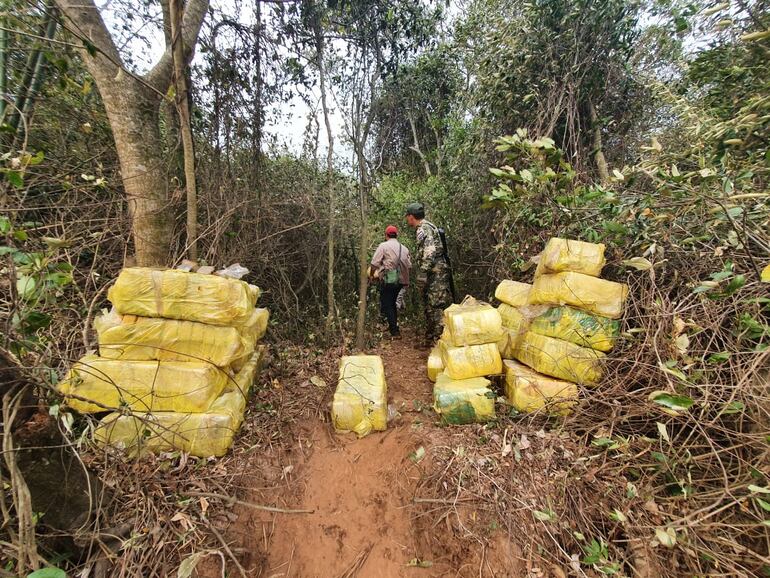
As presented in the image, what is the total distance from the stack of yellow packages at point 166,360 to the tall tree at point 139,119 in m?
0.99

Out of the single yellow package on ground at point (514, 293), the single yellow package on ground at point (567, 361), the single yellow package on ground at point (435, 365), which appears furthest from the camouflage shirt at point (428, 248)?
the single yellow package on ground at point (567, 361)

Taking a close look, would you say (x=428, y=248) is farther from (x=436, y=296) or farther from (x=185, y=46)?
(x=185, y=46)

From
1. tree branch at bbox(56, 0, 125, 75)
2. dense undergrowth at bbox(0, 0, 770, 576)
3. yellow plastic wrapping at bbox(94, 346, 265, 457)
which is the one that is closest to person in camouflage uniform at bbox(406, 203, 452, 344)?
dense undergrowth at bbox(0, 0, 770, 576)

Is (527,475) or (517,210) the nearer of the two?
(527,475)

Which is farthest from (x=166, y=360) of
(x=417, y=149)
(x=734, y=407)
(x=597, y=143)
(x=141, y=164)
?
(x=417, y=149)

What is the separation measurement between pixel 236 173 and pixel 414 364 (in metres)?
3.46

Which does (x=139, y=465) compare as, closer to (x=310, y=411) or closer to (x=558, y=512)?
(x=310, y=411)

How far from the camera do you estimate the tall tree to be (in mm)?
2555

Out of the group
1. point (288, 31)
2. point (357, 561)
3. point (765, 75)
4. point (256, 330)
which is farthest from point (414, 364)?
point (288, 31)

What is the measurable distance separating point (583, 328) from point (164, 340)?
292 centimetres

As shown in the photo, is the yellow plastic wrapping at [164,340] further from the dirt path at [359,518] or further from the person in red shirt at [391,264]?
the person in red shirt at [391,264]

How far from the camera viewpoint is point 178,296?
2.11m

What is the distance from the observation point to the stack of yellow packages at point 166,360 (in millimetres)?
2014

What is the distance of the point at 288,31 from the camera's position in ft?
13.3
